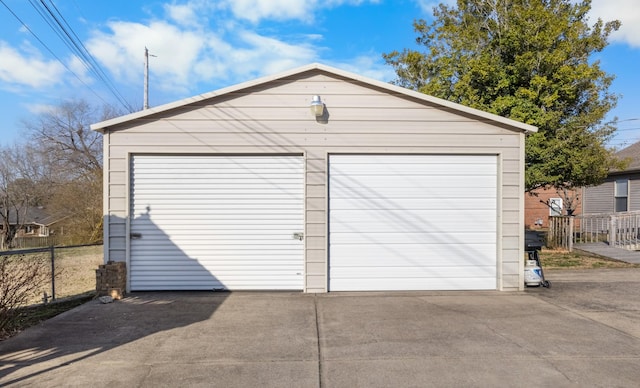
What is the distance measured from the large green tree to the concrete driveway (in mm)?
5800

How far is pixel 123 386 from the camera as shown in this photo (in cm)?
372

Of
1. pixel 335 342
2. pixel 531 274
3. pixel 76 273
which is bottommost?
pixel 76 273

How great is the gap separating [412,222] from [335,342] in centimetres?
332

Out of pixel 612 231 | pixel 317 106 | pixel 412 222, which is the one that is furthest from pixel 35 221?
pixel 612 231

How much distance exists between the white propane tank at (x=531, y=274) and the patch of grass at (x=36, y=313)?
7826 millimetres

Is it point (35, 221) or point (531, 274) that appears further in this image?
point (35, 221)

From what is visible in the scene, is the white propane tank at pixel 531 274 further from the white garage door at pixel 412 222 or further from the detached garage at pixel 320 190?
the white garage door at pixel 412 222

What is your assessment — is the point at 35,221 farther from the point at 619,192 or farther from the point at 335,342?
the point at 619,192

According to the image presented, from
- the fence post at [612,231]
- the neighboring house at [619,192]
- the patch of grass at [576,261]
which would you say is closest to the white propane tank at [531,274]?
the patch of grass at [576,261]

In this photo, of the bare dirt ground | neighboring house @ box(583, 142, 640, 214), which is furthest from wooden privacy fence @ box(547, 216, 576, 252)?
the bare dirt ground

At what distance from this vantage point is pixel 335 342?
481 cm

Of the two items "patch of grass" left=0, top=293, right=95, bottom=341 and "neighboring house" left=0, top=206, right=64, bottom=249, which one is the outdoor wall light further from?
Result: "neighboring house" left=0, top=206, right=64, bottom=249

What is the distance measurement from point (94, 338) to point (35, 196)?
3718cm

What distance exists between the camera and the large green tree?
11742 mm
